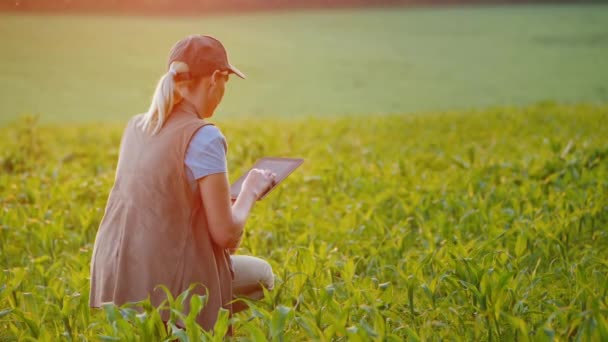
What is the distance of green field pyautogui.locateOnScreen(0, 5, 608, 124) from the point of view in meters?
18.1

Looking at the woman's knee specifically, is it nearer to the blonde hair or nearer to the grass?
the grass

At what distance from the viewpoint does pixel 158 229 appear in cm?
298

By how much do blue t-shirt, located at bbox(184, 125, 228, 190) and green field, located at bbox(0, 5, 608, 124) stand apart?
12807mm

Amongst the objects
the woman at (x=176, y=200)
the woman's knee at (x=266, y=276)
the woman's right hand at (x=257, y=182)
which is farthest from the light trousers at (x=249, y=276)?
the woman's right hand at (x=257, y=182)

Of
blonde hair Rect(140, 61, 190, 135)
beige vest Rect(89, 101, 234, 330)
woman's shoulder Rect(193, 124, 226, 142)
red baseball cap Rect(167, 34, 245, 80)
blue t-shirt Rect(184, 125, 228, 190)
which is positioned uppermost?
red baseball cap Rect(167, 34, 245, 80)

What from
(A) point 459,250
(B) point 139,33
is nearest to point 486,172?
(A) point 459,250

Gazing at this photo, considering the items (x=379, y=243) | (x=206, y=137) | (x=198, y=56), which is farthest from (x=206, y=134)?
(x=379, y=243)

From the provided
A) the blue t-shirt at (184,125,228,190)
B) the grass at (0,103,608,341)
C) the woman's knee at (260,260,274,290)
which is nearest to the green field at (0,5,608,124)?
the grass at (0,103,608,341)

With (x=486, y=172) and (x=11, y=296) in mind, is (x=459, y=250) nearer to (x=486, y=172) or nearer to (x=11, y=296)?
(x=11, y=296)

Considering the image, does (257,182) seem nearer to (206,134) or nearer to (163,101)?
(206,134)

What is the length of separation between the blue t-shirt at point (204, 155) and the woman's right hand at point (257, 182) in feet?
0.84

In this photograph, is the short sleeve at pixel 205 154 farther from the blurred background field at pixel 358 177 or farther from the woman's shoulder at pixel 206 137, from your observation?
the blurred background field at pixel 358 177

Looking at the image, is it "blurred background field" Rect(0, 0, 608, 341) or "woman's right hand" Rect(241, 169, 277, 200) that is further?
"blurred background field" Rect(0, 0, 608, 341)

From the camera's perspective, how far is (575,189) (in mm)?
5938
